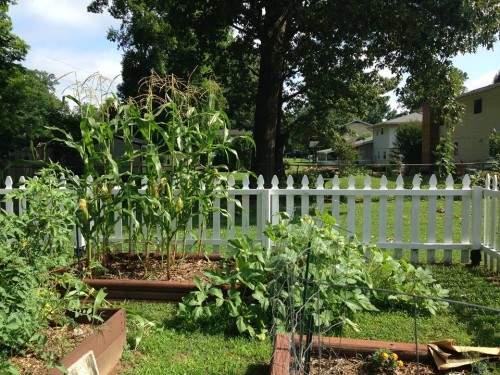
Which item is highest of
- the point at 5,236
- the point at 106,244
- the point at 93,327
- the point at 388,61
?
the point at 388,61

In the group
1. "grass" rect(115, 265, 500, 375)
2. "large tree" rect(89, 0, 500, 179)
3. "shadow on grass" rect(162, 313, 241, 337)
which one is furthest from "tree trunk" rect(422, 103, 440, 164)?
"shadow on grass" rect(162, 313, 241, 337)

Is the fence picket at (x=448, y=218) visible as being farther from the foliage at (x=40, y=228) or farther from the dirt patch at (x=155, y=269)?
the foliage at (x=40, y=228)

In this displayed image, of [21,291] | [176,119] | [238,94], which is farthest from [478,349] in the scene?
[238,94]

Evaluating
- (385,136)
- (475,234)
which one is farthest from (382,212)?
(385,136)

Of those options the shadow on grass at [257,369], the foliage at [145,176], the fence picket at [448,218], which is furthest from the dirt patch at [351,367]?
the fence picket at [448,218]

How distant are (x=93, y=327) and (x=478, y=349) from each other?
2.58 meters

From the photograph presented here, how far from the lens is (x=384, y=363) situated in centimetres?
269

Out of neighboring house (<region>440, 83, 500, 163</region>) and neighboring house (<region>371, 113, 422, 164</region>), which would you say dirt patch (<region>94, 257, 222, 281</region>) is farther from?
neighboring house (<region>371, 113, 422, 164</region>)

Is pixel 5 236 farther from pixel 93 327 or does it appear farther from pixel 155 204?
pixel 155 204

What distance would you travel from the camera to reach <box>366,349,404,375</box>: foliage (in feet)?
8.78

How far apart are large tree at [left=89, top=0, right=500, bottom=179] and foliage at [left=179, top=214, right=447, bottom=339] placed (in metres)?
8.08

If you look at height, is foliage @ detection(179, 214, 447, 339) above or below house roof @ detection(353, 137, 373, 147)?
below

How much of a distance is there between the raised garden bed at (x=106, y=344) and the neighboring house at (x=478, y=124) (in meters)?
25.0

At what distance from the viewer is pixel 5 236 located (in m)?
2.65
